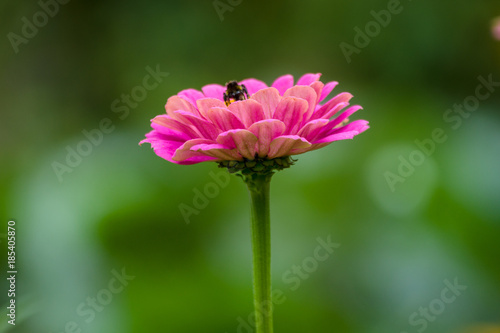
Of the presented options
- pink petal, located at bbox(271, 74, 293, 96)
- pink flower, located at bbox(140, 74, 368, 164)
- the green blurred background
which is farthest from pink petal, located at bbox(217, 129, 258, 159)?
the green blurred background

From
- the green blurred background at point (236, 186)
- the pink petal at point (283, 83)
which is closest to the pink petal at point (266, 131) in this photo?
the pink petal at point (283, 83)

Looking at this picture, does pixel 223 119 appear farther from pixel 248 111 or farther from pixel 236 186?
pixel 236 186

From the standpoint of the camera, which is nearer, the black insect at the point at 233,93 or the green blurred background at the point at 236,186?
the black insect at the point at 233,93

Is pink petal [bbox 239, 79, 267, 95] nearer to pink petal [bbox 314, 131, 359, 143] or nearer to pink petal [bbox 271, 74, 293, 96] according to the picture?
pink petal [bbox 271, 74, 293, 96]

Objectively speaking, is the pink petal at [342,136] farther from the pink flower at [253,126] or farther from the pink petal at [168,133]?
the pink petal at [168,133]

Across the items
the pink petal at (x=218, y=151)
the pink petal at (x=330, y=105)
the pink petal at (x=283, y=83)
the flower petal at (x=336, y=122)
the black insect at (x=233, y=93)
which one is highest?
the pink petal at (x=283, y=83)

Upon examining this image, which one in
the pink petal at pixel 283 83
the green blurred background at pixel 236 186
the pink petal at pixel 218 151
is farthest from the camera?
the green blurred background at pixel 236 186

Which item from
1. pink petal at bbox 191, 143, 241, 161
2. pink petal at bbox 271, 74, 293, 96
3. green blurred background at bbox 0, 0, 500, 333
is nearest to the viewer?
pink petal at bbox 191, 143, 241, 161
